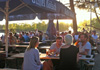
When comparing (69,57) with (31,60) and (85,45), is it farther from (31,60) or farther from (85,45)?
(85,45)

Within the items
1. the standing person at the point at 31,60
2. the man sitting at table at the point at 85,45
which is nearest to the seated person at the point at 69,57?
the standing person at the point at 31,60

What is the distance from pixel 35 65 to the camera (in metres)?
3.22

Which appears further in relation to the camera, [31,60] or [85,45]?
[85,45]

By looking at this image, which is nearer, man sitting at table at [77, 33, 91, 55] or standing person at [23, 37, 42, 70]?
standing person at [23, 37, 42, 70]

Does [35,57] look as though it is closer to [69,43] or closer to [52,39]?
[69,43]

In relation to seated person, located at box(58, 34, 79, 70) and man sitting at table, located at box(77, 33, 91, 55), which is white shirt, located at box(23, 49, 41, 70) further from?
man sitting at table, located at box(77, 33, 91, 55)

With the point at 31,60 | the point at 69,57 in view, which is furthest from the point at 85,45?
the point at 31,60

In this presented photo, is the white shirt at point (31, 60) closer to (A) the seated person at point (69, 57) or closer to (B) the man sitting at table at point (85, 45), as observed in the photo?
(A) the seated person at point (69, 57)

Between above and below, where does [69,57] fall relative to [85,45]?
below

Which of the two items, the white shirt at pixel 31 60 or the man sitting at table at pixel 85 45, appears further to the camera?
the man sitting at table at pixel 85 45

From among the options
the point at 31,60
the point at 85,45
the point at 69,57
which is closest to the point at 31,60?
the point at 31,60

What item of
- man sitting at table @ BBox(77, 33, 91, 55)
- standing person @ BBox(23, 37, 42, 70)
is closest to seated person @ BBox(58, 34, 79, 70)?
standing person @ BBox(23, 37, 42, 70)

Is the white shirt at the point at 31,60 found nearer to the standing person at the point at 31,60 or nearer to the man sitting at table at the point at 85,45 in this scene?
the standing person at the point at 31,60

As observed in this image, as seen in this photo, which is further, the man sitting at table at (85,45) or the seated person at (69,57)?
the man sitting at table at (85,45)
